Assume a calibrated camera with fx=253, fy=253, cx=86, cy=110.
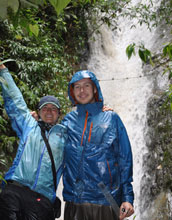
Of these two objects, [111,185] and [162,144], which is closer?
[111,185]

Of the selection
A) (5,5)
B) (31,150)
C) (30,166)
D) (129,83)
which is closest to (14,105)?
(31,150)

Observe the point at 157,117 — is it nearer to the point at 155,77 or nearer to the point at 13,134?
the point at 155,77

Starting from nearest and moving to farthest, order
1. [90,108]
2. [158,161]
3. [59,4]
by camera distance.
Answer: [59,4]
[90,108]
[158,161]

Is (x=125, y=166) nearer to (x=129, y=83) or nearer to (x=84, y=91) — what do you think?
(x=84, y=91)

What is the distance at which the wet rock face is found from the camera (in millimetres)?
4945

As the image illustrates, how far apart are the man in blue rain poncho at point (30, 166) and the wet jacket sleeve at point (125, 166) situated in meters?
0.53

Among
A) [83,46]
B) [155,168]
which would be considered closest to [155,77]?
[83,46]

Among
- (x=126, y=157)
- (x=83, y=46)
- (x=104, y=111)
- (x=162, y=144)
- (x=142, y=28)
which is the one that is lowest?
(x=162, y=144)

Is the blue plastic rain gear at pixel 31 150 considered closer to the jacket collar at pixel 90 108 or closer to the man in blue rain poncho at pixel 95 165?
the man in blue rain poncho at pixel 95 165

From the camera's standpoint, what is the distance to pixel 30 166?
214 cm

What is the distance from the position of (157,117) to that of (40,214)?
16.3 ft

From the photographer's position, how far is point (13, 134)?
5387 millimetres

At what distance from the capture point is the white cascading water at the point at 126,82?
7.04m

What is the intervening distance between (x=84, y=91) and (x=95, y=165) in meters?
0.74
